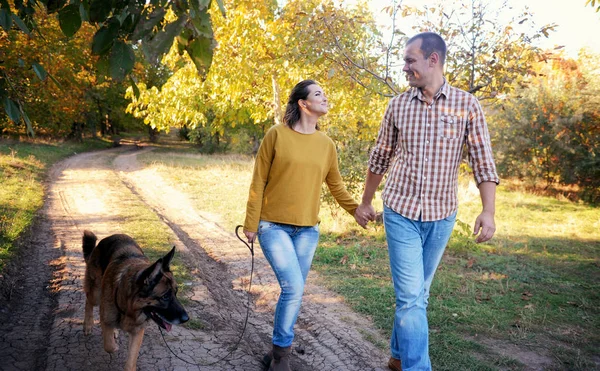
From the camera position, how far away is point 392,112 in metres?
3.50

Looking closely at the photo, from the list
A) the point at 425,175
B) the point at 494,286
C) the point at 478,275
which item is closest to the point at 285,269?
the point at 425,175

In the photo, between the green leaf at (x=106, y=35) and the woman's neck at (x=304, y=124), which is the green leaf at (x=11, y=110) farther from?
the woman's neck at (x=304, y=124)

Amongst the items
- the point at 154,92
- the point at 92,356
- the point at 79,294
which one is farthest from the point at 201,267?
the point at 154,92

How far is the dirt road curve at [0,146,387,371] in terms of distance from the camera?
3879mm

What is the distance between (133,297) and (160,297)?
20 centimetres

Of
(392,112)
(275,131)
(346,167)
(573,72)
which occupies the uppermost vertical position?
(573,72)

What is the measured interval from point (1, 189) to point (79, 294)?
7583 millimetres

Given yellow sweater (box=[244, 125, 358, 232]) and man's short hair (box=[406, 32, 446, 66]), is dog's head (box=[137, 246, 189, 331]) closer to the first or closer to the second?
yellow sweater (box=[244, 125, 358, 232])

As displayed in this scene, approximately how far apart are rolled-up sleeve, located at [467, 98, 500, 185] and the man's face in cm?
39

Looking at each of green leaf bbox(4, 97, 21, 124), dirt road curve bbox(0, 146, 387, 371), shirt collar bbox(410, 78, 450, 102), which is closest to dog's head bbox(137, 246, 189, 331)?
dirt road curve bbox(0, 146, 387, 371)

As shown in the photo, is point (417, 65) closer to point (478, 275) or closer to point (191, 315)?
point (191, 315)

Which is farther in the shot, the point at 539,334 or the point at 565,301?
the point at 565,301

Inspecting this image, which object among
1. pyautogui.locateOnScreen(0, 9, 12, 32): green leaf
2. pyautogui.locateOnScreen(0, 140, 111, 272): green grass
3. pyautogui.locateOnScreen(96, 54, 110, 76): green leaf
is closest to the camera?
pyautogui.locateOnScreen(96, 54, 110, 76): green leaf

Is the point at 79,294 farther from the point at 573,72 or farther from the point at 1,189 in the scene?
the point at 573,72
